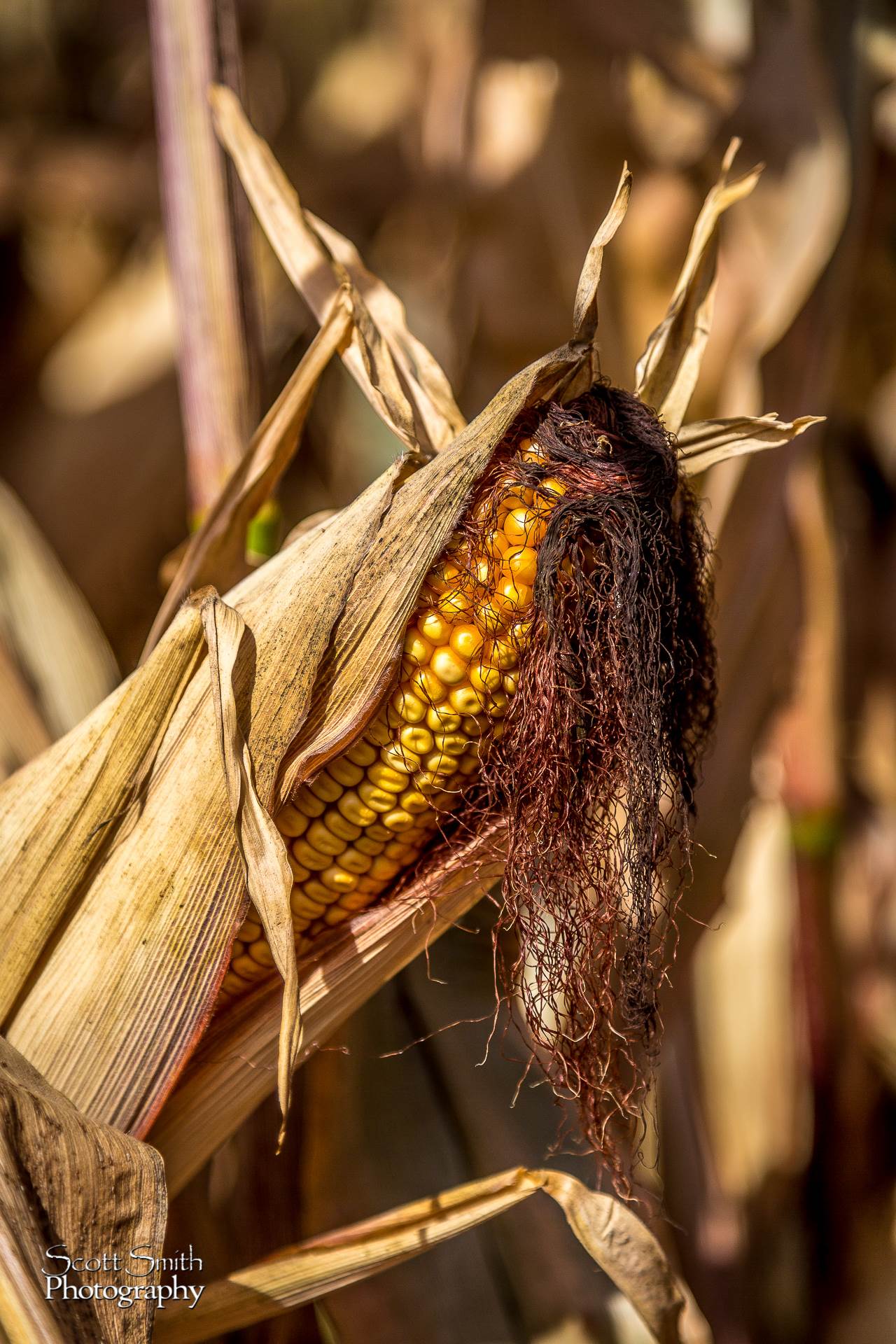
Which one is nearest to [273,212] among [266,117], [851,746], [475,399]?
[475,399]

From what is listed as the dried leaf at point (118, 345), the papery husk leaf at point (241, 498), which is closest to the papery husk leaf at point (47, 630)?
the papery husk leaf at point (241, 498)

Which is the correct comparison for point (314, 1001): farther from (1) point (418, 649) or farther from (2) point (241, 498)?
(2) point (241, 498)

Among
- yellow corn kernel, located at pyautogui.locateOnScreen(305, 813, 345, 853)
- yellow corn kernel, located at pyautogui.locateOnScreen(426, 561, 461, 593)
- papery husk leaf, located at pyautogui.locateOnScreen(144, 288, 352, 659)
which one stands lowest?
yellow corn kernel, located at pyautogui.locateOnScreen(305, 813, 345, 853)

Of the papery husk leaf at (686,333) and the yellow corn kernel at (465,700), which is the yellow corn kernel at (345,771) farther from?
the papery husk leaf at (686,333)

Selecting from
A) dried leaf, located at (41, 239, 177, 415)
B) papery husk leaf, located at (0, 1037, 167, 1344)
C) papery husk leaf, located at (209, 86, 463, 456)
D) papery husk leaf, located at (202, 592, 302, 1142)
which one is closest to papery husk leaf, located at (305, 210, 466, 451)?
papery husk leaf, located at (209, 86, 463, 456)

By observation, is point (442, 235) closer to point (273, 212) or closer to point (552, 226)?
point (552, 226)

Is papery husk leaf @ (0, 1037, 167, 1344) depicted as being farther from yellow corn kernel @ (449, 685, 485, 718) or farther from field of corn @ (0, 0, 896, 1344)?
yellow corn kernel @ (449, 685, 485, 718)
